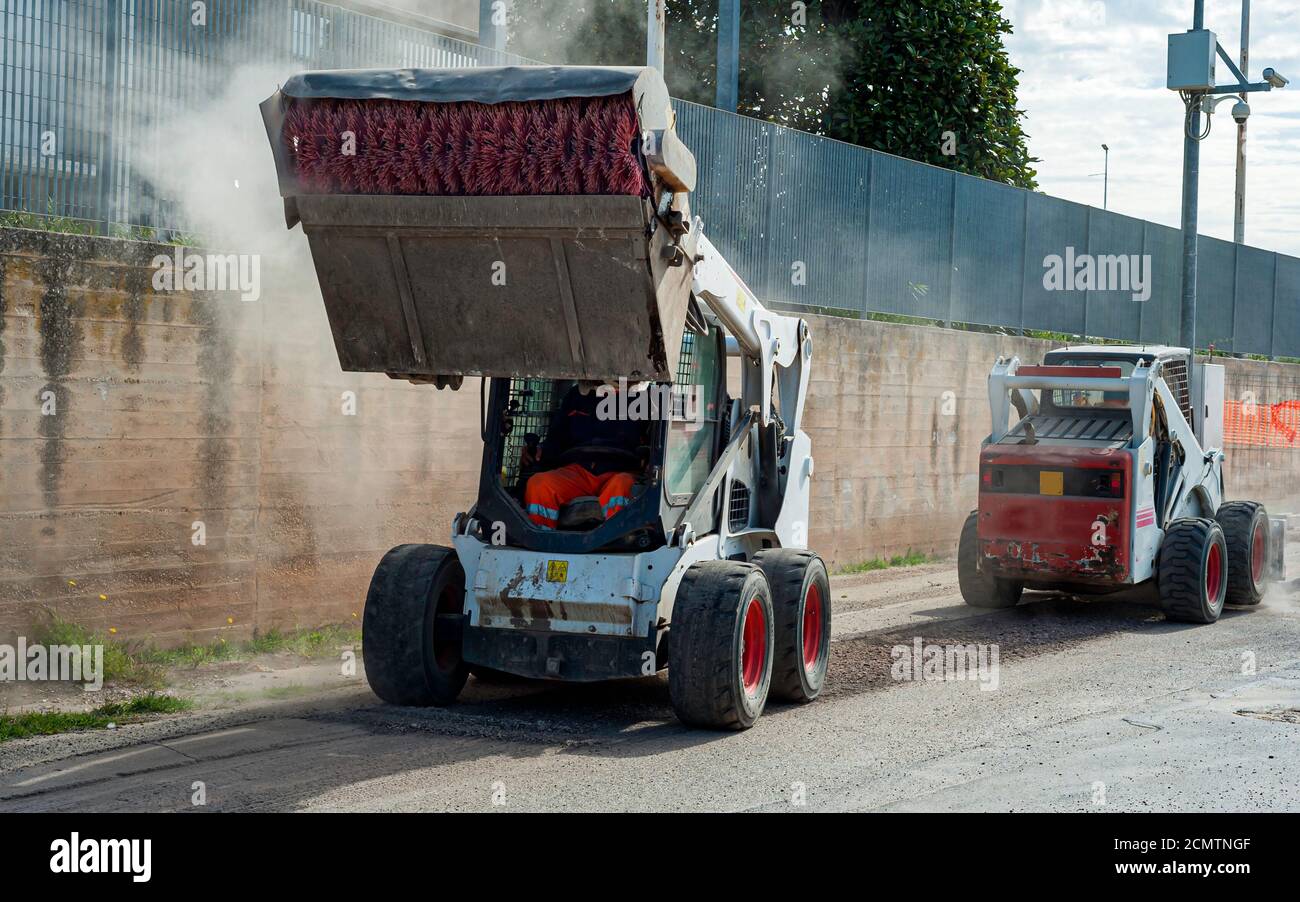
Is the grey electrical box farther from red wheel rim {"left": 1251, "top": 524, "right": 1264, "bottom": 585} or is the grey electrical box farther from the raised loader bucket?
the raised loader bucket

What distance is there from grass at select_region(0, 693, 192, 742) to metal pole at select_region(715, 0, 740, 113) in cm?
1131

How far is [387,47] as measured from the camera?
1195 centimetres

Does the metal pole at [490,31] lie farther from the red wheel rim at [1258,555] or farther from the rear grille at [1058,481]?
the red wheel rim at [1258,555]

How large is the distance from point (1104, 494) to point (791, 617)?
4702 mm

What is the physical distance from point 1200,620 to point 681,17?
620 inches

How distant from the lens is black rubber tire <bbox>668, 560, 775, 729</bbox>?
25.7 feet

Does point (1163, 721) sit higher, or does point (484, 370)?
point (484, 370)

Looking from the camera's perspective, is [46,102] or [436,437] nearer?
[46,102]

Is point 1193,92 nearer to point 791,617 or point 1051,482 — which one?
point 1051,482

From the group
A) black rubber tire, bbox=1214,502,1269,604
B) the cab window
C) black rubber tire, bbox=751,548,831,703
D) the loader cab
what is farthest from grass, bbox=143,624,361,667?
black rubber tire, bbox=1214,502,1269,604

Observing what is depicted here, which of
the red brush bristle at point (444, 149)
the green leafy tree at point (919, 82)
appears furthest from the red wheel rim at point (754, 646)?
the green leafy tree at point (919, 82)
